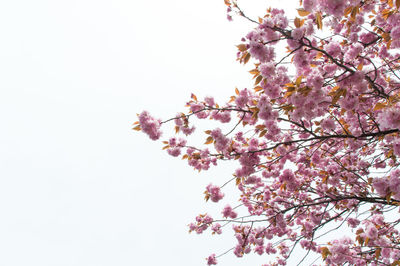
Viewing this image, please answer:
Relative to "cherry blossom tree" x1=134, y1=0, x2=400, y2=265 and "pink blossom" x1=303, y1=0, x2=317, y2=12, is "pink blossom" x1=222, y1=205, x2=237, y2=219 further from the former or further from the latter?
"pink blossom" x1=303, y1=0, x2=317, y2=12

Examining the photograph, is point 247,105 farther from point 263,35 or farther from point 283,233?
point 283,233

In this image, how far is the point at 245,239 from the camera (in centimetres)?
525

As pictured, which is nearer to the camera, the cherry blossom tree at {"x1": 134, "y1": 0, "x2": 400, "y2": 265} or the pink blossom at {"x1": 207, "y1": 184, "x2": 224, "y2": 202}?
the cherry blossom tree at {"x1": 134, "y1": 0, "x2": 400, "y2": 265}

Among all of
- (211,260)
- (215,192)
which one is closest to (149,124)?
(215,192)

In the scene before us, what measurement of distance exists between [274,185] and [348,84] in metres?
3.79

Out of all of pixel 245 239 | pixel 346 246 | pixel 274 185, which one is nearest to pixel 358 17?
pixel 346 246

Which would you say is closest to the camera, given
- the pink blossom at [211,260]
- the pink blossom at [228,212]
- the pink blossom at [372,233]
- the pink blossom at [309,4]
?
the pink blossom at [309,4]

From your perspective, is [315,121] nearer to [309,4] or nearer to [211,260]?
[309,4]

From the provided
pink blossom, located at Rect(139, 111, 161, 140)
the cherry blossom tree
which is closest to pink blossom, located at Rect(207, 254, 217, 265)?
the cherry blossom tree

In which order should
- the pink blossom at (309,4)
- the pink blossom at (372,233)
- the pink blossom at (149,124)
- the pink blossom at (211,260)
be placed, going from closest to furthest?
1. the pink blossom at (309,4)
2. the pink blossom at (372,233)
3. the pink blossom at (149,124)
4. the pink blossom at (211,260)

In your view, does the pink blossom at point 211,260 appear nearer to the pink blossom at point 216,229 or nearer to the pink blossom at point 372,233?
the pink blossom at point 216,229

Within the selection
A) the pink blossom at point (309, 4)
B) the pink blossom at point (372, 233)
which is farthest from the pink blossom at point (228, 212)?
the pink blossom at point (309, 4)

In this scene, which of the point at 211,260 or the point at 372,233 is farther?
the point at 211,260

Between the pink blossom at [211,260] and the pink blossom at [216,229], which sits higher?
the pink blossom at [216,229]
